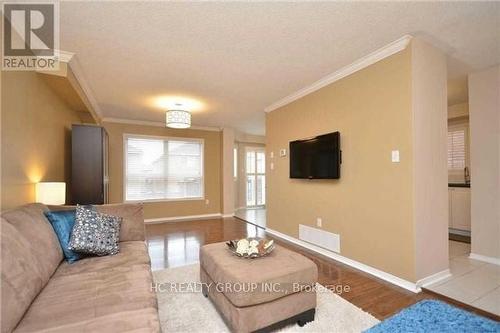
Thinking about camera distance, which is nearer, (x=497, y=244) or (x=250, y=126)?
(x=497, y=244)

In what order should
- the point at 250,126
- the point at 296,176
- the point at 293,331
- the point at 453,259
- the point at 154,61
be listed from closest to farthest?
the point at 293,331 → the point at 154,61 → the point at 453,259 → the point at 296,176 → the point at 250,126

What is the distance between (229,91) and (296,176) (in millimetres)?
1761

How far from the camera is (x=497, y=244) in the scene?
9.42ft

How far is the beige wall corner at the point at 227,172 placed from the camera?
6.41 meters

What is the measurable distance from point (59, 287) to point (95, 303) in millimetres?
374

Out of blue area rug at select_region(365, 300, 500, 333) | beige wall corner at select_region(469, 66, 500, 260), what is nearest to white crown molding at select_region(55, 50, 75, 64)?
blue area rug at select_region(365, 300, 500, 333)

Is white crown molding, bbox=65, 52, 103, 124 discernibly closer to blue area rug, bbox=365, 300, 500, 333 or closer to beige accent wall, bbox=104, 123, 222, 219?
beige accent wall, bbox=104, 123, 222, 219

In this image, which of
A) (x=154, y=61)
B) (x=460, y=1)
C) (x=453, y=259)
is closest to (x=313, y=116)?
(x=460, y=1)

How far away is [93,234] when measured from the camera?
6.59 feet

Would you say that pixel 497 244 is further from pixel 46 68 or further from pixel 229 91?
pixel 46 68

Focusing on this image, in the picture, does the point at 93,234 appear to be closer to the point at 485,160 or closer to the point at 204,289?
the point at 204,289

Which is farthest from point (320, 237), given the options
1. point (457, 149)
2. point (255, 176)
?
point (255, 176)

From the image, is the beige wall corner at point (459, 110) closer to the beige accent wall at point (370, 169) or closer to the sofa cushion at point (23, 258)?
the beige accent wall at point (370, 169)

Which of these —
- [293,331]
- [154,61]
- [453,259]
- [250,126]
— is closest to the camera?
[293,331]
